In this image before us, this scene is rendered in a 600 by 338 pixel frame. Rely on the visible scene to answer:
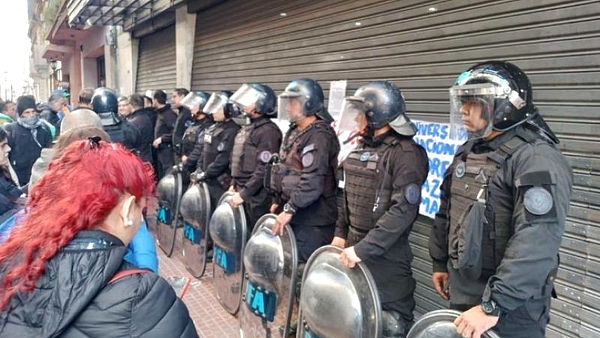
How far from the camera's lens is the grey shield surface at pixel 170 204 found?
6228 mm

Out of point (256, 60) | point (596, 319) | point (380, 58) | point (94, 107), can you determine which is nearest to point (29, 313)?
point (596, 319)

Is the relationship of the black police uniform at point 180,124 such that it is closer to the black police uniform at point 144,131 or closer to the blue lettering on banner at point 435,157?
the black police uniform at point 144,131

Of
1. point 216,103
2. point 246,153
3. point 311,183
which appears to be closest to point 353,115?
point 311,183

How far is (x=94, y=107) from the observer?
204 inches

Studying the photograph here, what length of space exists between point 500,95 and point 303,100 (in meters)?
2.01

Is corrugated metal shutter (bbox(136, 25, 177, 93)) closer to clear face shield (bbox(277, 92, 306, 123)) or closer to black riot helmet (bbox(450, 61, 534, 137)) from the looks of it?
clear face shield (bbox(277, 92, 306, 123))

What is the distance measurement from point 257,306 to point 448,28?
8.75 feet

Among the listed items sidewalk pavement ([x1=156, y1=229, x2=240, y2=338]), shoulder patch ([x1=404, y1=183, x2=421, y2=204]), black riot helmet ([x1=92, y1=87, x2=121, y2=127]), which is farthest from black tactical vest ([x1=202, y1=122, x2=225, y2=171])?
shoulder patch ([x1=404, y1=183, x2=421, y2=204])

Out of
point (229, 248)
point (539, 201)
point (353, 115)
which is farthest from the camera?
point (229, 248)

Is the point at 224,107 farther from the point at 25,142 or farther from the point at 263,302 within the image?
the point at 263,302

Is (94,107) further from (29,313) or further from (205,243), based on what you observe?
(29,313)

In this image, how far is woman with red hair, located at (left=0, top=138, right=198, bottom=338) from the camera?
1228 millimetres

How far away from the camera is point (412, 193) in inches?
113

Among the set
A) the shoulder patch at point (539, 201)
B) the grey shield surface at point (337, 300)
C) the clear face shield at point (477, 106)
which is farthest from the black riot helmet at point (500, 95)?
Result: the grey shield surface at point (337, 300)
